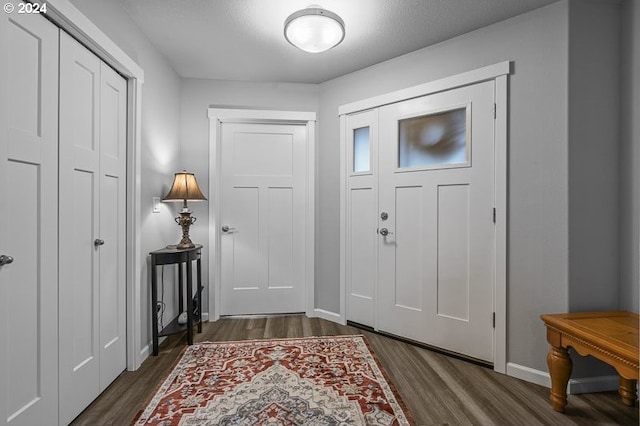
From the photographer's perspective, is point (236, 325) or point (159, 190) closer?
point (159, 190)

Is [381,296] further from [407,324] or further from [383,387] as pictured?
[383,387]

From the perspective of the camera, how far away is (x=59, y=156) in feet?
5.16

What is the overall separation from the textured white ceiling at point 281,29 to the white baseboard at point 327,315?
2.38m

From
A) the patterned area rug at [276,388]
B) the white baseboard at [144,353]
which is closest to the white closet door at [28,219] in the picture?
the patterned area rug at [276,388]

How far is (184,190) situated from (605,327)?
9.50ft

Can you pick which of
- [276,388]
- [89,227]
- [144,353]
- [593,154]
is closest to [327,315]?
[276,388]

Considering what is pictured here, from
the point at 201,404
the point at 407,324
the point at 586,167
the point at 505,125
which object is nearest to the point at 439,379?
the point at 407,324

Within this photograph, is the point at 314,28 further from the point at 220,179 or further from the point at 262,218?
the point at 262,218

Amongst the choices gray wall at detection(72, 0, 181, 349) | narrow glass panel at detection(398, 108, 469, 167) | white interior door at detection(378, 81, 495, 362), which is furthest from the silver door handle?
gray wall at detection(72, 0, 181, 349)

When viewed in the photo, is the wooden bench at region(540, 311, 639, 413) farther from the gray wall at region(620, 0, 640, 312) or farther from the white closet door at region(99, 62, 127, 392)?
the white closet door at region(99, 62, 127, 392)

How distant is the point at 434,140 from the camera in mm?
2551

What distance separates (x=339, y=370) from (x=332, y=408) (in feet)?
1.38

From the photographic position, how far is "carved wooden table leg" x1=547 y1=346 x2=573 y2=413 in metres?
1.72

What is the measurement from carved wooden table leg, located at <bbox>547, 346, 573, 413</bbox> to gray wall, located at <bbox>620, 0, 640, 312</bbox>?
1.97 feet
